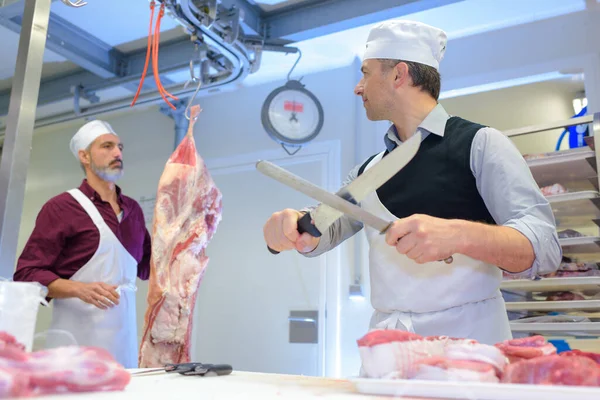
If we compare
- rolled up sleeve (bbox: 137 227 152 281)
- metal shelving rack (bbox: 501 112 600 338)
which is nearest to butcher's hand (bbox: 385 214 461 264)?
metal shelving rack (bbox: 501 112 600 338)

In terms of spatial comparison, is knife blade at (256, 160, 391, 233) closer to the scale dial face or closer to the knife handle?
the knife handle

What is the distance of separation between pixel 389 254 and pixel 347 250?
2607mm

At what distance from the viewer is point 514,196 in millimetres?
1595

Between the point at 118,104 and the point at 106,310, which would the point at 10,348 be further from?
the point at 118,104


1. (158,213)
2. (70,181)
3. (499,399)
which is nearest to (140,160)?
(70,181)

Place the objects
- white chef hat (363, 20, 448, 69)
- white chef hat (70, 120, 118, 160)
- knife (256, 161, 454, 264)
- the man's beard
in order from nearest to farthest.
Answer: knife (256, 161, 454, 264) → white chef hat (363, 20, 448, 69) → the man's beard → white chef hat (70, 120, 118, 160)

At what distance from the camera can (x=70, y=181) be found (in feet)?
19.6

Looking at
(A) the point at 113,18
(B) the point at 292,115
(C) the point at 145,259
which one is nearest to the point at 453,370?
(C) the point at 145,259

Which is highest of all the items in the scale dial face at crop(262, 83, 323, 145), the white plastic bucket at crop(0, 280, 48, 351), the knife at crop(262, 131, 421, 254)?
the scale dial face at crop(262, 83, 323, 145)

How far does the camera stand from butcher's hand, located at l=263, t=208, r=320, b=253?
62.7 inches

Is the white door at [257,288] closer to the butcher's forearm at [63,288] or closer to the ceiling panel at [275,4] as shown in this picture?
the ceiling panel at [275,4]

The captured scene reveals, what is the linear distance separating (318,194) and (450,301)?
690 mm

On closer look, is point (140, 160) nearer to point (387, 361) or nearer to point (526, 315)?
point (526, 315)

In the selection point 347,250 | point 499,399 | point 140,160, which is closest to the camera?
point 499,399
